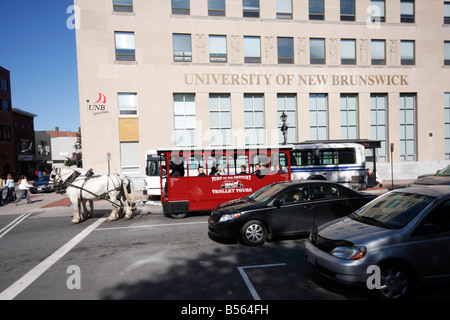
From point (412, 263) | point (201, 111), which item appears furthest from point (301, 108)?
point (412, 263)

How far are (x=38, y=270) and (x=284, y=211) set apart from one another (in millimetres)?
5366

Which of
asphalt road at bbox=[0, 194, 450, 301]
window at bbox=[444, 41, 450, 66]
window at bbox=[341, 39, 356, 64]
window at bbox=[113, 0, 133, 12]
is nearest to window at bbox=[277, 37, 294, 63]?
window at bbox=[341, 39, 356, 64]

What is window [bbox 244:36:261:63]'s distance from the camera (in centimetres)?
2128

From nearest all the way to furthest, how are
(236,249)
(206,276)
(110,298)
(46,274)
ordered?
(110,298) < (206,276) < (46,274) < (236,249)

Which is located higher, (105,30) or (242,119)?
(105,30)

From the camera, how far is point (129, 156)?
20250mm

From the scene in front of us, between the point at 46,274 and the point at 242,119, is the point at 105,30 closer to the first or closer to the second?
the point at 242,119

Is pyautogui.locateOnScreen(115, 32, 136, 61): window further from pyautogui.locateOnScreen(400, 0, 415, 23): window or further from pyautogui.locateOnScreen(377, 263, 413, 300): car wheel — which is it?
pyautogui.locateOnScreen(400, 0, 415, 23): window

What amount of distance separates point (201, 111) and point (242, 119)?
10.7 feet

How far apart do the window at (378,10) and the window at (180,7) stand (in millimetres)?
15272

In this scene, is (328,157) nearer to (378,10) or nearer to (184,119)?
(184,119)

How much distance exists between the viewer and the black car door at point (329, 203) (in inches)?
263

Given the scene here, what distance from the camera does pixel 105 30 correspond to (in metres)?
19.8
